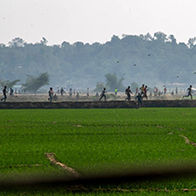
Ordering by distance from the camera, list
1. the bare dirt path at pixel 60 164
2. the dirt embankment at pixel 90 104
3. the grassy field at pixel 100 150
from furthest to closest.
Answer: the dirt embankment at pixel 90 104, the bare dirt path at pixel 60 164, the grassy field at pixel 100 150

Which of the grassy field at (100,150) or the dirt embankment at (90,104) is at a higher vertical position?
the dirt embankment at (90,104)

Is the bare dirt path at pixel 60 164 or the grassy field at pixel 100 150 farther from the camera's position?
the bare dirt path at pixel 60 164

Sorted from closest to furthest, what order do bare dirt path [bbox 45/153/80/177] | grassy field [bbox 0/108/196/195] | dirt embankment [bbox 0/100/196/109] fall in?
grassy field [bbox 0/108/196/195] < bare dirt path [bbox 45/153/80/177] < dirt embankment [bbox 0/100/196/109]

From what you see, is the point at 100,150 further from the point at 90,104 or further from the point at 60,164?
the point at 90,104

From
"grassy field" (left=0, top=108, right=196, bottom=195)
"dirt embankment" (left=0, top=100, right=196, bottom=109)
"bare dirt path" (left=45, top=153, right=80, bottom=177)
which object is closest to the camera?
"grassy field" (left=0, top=108, right=196, bottom=195)

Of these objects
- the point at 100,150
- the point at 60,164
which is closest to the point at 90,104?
the point at 100,150

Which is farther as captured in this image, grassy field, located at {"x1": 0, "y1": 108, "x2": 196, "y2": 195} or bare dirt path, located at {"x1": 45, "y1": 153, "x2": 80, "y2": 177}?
bare dirt path, located at {"x1": 45, "y1": 153, "x2": 80, "y2": 177}

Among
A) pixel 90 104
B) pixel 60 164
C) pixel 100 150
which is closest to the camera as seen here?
pixel 60 164

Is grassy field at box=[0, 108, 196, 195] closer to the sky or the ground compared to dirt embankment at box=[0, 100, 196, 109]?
closer to the ground

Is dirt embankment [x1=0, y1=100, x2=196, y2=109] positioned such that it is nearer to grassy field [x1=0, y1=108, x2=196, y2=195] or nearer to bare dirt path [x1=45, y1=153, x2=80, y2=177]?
grassy field [x1=0, y1=108, x2=196, y2=195]

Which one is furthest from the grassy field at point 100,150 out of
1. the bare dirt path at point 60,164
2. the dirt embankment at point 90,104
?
the dirt embankment at point 90,104

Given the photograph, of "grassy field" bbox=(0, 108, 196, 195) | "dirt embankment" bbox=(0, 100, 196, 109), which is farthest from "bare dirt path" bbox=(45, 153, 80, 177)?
"dirt embankment" bbox=(0, 100, 196, 109)

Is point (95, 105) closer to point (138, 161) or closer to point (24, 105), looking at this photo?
point (24, 105)

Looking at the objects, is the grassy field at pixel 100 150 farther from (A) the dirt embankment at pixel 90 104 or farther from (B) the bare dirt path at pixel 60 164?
(A) the dirt embankment at pixel 90 104
